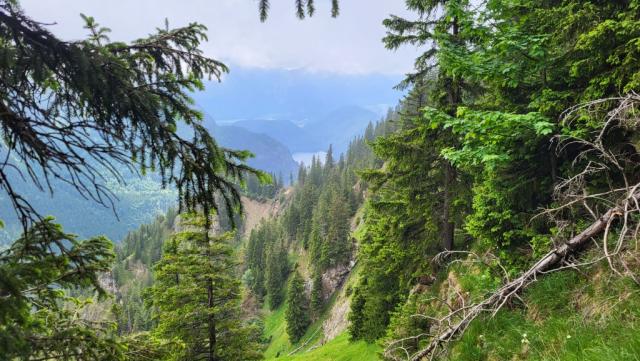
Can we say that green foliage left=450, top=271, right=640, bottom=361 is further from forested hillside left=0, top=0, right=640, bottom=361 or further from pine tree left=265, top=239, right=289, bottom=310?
pine tree left=265, top=239, right=289, bottom=310

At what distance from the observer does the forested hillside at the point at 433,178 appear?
4020 mm

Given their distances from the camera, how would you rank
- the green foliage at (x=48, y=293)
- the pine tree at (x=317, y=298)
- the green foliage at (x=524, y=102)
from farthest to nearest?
the pine tree at (x=317, y=298)
the green foliage at (x=524, y=102)
the green foliage at (x=48, y=293)

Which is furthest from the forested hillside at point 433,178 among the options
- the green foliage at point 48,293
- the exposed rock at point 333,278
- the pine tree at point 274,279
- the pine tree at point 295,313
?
the pine tree at point 274,279

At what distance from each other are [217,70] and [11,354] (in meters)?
4.36

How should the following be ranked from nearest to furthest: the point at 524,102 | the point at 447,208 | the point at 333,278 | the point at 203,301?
the point at 524,102, the point at 447,208, the point at 203,301, the point at 333,278

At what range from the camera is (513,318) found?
249 inches

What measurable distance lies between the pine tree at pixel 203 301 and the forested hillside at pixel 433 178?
0.08 metres

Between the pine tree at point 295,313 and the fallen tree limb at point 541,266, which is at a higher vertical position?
the fallen tree limb at point 541,266

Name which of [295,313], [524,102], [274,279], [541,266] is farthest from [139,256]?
[541,266]

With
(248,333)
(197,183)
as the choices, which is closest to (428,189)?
(248,333)

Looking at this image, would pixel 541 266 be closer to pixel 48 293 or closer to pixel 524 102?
pixel 524 102

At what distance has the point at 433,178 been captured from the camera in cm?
1652

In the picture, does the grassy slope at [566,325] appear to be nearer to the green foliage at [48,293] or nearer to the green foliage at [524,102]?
the green foliage at [524,102]

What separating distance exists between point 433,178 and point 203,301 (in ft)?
37.6
